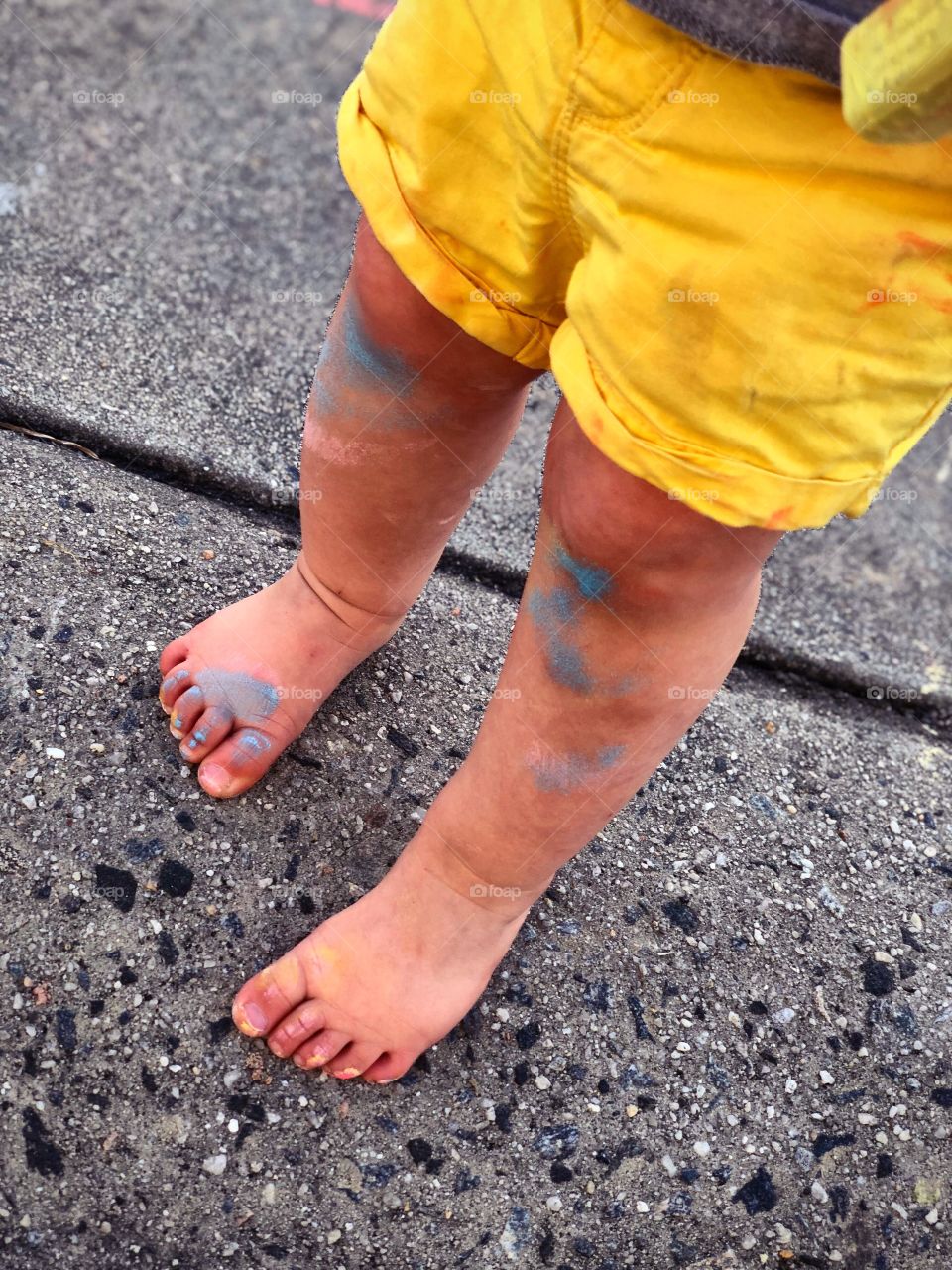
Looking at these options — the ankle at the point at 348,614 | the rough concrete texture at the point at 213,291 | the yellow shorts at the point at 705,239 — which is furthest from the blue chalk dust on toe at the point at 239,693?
the yellow shorts at the point at 705,239

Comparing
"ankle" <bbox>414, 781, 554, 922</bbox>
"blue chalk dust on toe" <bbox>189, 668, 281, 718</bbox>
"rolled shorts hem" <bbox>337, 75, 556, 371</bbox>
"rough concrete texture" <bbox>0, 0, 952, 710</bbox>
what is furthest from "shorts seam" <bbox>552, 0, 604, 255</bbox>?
"rough concrete texture" <bbox>0, 0, 952, 710</bbox>

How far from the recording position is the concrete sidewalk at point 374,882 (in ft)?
3.53

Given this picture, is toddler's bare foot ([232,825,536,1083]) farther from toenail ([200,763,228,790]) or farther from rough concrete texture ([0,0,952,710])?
rough concrete texture ([0,0,952,710])

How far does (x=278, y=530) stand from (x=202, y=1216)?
91 cm

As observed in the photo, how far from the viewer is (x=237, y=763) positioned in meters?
1.25

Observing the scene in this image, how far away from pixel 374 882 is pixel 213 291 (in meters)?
1.18

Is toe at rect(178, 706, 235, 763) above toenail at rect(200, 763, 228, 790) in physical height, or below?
above

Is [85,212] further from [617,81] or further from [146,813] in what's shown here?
[617,81]

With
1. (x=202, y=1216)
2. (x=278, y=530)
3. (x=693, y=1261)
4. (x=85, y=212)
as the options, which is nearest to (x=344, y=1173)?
(x=202, y=1216)

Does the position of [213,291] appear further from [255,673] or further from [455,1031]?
[455,1031]

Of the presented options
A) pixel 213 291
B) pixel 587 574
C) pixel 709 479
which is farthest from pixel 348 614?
pixel 213 291

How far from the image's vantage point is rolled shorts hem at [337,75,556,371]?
36.1 inches

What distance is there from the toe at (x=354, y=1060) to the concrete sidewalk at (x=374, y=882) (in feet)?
0.09

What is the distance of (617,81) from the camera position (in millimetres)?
749
